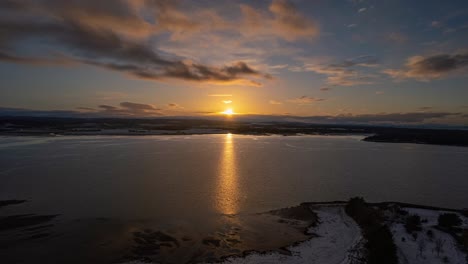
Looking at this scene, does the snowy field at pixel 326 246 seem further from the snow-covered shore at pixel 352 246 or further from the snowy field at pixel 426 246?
the snowy field at pixel 426 246

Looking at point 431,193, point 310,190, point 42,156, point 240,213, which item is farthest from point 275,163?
point 42,156

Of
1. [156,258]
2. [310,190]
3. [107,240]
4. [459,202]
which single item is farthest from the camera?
[310,190]

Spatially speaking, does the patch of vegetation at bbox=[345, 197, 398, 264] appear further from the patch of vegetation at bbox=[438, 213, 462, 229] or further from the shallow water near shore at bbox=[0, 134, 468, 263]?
the shallow water near shore at bbox=[0, 134, 468, 263]

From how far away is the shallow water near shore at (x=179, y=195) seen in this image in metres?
14.0

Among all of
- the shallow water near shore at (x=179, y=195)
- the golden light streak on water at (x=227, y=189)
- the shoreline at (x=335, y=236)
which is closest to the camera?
the shoreline at (x=335, y=236)

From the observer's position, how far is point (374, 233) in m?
14.2

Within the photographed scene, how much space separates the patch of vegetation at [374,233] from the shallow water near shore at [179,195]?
131 inches

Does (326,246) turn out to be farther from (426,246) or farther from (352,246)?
(426,246)

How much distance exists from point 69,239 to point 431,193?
25292mm

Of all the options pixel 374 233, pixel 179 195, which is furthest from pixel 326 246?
pixel 179 195

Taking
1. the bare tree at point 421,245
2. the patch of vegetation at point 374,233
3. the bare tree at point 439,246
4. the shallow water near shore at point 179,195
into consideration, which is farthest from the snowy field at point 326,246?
the bare tree at point 439,246

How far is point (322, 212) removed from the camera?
18.8m

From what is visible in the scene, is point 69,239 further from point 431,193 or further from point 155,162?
point 431,193

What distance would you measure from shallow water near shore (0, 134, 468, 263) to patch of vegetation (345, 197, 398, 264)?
131 inches
